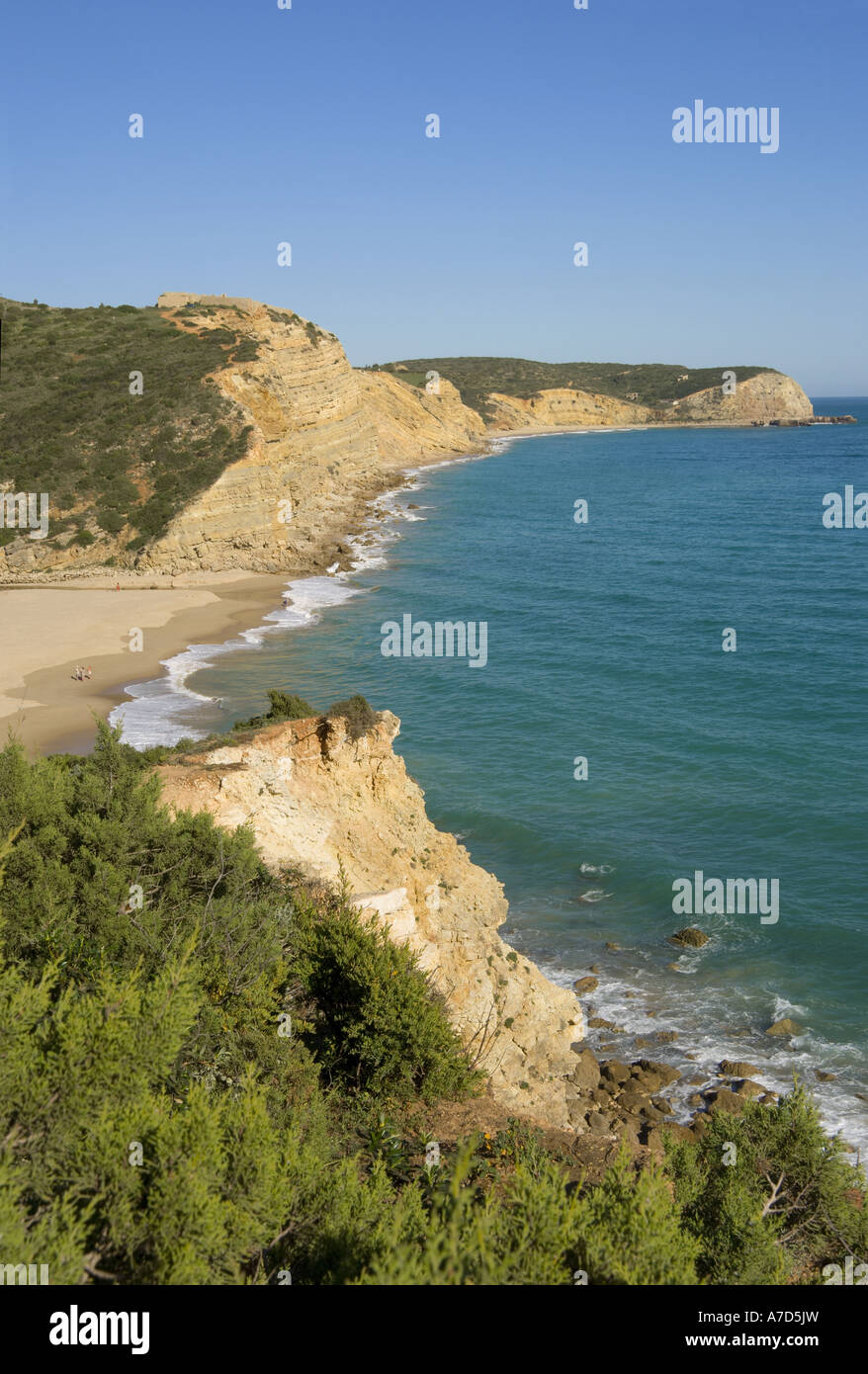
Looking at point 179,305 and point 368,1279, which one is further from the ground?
point 179,305

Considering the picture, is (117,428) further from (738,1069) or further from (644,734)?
(738,1069)

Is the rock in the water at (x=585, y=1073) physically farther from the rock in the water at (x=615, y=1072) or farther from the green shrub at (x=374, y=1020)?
the green shrub at (x=374, y=1020)

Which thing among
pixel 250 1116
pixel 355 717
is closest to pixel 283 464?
pixel 355 717
